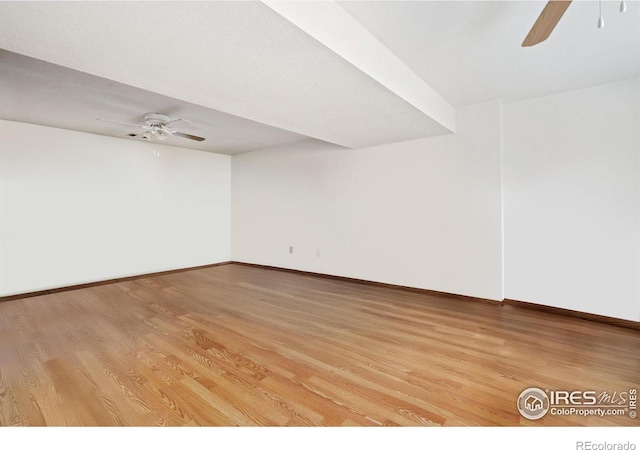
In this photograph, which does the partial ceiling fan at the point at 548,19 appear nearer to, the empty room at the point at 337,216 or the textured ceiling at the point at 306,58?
the empty room at the point at 337,216

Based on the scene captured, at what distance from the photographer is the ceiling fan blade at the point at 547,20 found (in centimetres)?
127

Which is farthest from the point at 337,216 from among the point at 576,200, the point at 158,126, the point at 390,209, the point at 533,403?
the point at 533,403

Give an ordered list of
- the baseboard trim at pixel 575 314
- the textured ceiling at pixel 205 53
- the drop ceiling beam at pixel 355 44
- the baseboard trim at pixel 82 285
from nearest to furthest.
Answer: the textured ceiling at pixel 205 53 → the drop ceiling beam at pixel 355 44 → the baseboard trim at pixel 575 314 → the baseboard trim at pixel 82 285

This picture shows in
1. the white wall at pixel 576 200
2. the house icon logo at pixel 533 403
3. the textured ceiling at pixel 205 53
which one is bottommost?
→ the house icon logo at pixel 533 403

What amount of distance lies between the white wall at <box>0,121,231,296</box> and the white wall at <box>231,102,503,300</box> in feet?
3.89

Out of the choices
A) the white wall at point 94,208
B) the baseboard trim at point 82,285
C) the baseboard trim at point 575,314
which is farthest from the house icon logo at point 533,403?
the white wall at point 94,208

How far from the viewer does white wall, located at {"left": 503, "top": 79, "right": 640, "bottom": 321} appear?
275 cm

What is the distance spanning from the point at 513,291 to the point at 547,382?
1.72m

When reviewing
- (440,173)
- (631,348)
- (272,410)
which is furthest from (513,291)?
(272,410)

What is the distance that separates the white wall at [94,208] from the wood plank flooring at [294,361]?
0.82 metres

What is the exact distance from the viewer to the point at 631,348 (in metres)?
2.34

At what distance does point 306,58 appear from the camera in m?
1.87

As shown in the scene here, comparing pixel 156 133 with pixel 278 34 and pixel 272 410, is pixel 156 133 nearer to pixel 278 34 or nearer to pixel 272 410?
pixel 278 34

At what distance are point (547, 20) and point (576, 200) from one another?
2.37 meters
